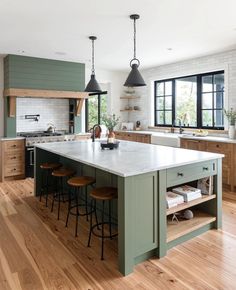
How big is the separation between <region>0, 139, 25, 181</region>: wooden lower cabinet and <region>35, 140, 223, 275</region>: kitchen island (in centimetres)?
273

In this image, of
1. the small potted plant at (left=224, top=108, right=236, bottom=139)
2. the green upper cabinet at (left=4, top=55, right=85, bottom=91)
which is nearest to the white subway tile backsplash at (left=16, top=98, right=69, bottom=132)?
the green upper cabinet at (left=4, top=55, right=85, bottom=91)

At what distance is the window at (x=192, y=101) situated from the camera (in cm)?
574

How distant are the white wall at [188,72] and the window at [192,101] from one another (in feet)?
0.56

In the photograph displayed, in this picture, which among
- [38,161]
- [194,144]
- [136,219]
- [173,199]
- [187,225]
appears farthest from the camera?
[194,144]

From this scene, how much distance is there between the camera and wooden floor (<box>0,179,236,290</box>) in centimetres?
215

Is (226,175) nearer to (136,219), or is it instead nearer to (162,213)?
(162,213)

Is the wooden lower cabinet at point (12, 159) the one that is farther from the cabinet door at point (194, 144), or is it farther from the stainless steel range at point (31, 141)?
the cabinet door at point (194, 144)

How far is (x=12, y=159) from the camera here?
5480 mm

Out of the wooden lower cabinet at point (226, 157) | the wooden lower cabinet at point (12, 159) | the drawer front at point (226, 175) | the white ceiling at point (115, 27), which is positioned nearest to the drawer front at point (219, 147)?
the wooden lower cabinet at point (226, 157)

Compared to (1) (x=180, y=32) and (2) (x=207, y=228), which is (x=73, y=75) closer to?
(1) (x=180, y=32)

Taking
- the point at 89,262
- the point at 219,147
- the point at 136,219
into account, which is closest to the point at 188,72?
the point at 219,147

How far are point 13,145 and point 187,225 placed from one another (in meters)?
4.04

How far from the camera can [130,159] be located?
9.21ft

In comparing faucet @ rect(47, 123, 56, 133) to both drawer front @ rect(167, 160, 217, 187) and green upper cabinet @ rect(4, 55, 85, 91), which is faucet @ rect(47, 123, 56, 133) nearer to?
green upper cabinet @ rect(4, 55, 85, 91)
